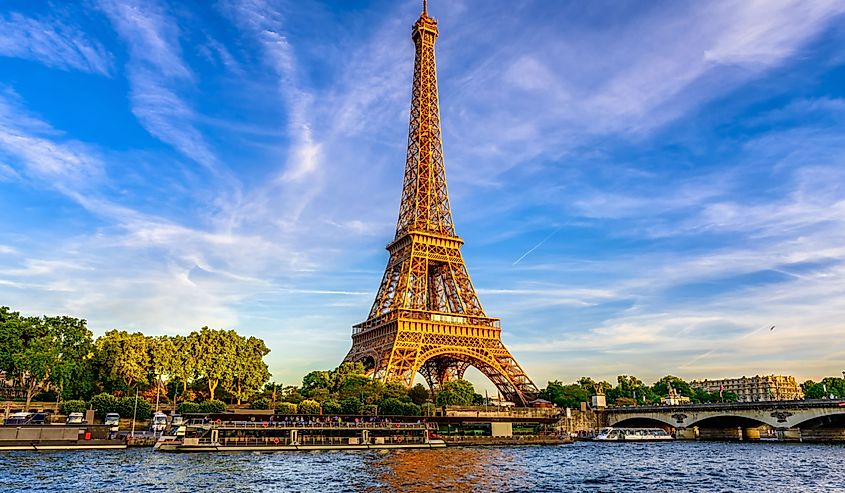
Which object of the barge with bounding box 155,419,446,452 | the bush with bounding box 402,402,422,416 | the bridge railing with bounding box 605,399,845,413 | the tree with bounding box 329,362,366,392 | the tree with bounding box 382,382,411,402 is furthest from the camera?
the tree with bounding box 329,362,366,392

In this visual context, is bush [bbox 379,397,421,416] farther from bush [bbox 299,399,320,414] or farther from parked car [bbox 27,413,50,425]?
parked car [bbox 27,413,50,425]

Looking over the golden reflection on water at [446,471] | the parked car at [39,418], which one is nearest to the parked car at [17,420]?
the parked car at [39,418]

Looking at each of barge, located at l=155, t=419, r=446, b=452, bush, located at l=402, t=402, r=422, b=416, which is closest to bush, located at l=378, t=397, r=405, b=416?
bush, located at l=402, t=402, r=422, b=416

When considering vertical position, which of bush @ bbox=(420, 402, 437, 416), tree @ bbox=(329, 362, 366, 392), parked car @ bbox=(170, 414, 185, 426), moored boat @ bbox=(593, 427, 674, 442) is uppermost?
tree @ bbox=(329, 362, 366, 392)

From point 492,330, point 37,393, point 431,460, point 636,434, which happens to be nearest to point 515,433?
point 492,330

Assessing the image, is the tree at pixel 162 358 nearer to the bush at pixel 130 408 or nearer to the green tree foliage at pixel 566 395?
the bush at pixel 130 408

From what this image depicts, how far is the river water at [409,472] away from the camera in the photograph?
38625mm

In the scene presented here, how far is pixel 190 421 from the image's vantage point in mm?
70125

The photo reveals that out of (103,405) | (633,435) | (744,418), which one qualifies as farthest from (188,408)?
(744,418)

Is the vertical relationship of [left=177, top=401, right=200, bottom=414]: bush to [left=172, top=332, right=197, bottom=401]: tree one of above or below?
below

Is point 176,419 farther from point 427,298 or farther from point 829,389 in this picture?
point 829,389

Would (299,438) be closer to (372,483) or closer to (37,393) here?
(372,483)

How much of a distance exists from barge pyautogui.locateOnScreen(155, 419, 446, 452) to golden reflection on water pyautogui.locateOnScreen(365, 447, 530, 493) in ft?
22.2

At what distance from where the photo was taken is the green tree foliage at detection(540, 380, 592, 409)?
13025 cm
